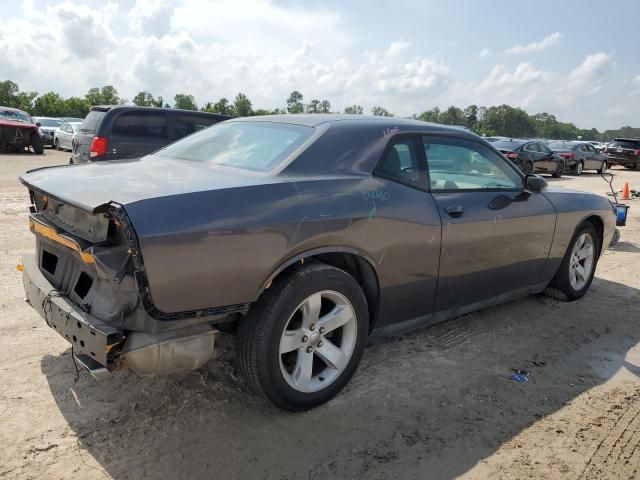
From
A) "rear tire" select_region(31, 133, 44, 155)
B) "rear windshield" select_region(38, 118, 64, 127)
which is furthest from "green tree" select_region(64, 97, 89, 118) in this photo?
"rear tire" select_region(31, 133, 44, 155)

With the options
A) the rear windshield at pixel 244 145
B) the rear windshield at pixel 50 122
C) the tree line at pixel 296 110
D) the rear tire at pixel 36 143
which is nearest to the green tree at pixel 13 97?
the tree line at pixel 296 110

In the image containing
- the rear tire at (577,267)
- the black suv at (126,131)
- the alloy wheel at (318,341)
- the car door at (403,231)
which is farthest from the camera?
the black suv at (126,131)

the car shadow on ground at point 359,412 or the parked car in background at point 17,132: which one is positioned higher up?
the parked car in background at point 17,132

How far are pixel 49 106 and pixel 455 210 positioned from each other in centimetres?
4968

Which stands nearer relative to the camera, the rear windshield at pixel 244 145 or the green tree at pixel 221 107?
the rear windshield at pixel 244 145

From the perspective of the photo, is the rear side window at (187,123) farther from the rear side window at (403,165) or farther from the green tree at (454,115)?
the green tree at (454,115)

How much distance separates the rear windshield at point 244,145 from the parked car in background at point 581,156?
2014cm

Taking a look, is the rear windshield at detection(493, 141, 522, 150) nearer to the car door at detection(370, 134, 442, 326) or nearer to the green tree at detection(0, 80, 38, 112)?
the car door at detection(370, 134, 442, 326)

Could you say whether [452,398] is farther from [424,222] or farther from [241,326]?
[241,326]

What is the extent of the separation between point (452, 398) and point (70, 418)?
→ 6.97ft

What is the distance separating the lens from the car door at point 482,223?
365 cm

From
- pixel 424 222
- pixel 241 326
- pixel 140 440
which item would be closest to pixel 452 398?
pixel 424 222

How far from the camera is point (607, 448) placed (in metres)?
2.84

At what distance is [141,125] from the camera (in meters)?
9.75
